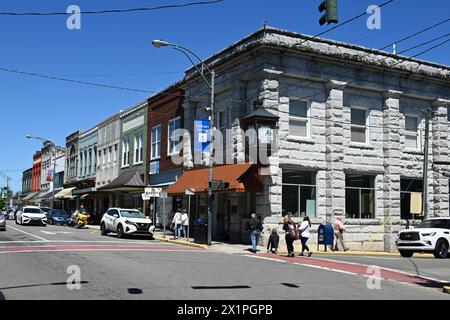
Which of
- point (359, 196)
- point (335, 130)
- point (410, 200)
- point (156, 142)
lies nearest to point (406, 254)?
point (359, 196)

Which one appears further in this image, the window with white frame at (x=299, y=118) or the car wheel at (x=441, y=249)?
the window with white frame at (x=299, y=118)

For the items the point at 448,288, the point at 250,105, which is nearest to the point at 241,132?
the point at 250,105

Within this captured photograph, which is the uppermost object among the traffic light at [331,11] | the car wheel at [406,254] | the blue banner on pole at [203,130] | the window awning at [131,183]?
the traffic light at [331,11]

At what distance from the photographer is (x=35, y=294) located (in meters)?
9.33

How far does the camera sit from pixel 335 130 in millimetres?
26109

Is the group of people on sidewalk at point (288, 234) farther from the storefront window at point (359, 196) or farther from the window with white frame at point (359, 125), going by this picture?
the window with white frame at point (359, 125)

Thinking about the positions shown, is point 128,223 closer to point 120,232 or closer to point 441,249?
point 120,232

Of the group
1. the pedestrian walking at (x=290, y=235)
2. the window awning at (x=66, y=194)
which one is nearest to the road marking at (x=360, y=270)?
the pedestrian walking at (x=290, y=235)

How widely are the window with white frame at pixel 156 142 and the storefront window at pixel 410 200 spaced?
16.2 metres

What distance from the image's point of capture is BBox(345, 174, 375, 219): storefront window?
26.7 meters

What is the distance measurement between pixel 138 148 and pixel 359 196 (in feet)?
62.3

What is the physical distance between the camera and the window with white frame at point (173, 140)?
3300cm
